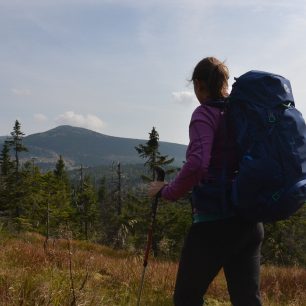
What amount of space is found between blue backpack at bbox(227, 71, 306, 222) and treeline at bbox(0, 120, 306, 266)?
1710 centimetres

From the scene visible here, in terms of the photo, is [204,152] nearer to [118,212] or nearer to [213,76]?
[213,76]

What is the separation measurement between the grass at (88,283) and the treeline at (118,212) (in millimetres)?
13194

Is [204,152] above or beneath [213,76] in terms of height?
beneath

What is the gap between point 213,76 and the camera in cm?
297

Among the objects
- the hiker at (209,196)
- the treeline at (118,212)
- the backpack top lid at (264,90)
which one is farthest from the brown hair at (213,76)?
the treeline at (118,212)

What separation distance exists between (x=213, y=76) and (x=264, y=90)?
1.16 ft

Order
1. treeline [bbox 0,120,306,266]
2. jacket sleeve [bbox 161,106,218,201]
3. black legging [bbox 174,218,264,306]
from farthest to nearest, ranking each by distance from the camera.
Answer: treeline [bbox 0,120,306,266], black legging [bbox 174,218,264,306], jacket sleeve [bbox 161,106,218,201]

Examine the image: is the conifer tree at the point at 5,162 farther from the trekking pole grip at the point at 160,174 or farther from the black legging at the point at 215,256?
the black legging at the point at 215,256

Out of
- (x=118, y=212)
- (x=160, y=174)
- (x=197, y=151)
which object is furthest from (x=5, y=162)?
(x=197, y=151)

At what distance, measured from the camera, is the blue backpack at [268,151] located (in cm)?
263

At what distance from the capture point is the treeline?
102ft

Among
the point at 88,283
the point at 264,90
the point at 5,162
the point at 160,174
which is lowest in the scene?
the point at 88,283

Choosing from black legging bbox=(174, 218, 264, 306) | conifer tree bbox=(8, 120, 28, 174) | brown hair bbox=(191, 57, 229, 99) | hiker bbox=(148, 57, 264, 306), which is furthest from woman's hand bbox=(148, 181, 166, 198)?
conifer tree bbox=(8, 120, 28, 174)

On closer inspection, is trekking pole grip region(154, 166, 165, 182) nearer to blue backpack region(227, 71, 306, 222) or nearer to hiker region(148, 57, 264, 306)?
hiker region(148, 57, 264, 306)
